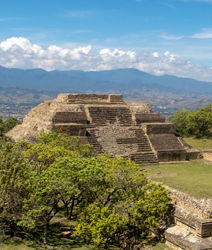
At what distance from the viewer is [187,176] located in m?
19.1

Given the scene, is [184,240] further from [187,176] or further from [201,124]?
[201,124]

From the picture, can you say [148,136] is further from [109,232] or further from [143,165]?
[109,232]

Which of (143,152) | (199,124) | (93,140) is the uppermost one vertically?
(199,124)

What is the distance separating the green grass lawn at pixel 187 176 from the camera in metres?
14.8

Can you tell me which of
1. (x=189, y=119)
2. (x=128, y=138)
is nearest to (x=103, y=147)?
(x=128, y=138)

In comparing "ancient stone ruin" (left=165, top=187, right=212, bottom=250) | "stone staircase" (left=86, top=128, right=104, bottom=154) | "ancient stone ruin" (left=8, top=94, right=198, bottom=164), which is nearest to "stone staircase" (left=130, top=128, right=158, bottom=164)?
"ancient stone ruin" (left=8, top=94, right=198, bottom=164)

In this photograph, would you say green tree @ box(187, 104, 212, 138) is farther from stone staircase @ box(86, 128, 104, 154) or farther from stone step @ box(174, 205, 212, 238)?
stone step @ box(174, 205, 212, 238)

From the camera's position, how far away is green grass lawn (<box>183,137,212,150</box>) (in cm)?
3049

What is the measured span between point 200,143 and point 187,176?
14.2 m

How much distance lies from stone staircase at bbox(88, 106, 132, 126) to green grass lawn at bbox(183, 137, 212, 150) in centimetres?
766

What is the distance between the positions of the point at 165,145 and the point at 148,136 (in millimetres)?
1479

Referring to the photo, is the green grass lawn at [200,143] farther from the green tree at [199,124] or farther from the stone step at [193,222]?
the stone step at [193,222]

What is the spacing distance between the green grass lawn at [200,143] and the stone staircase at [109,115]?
7.66 meters

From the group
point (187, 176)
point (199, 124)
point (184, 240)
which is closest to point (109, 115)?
point (187, 176)
